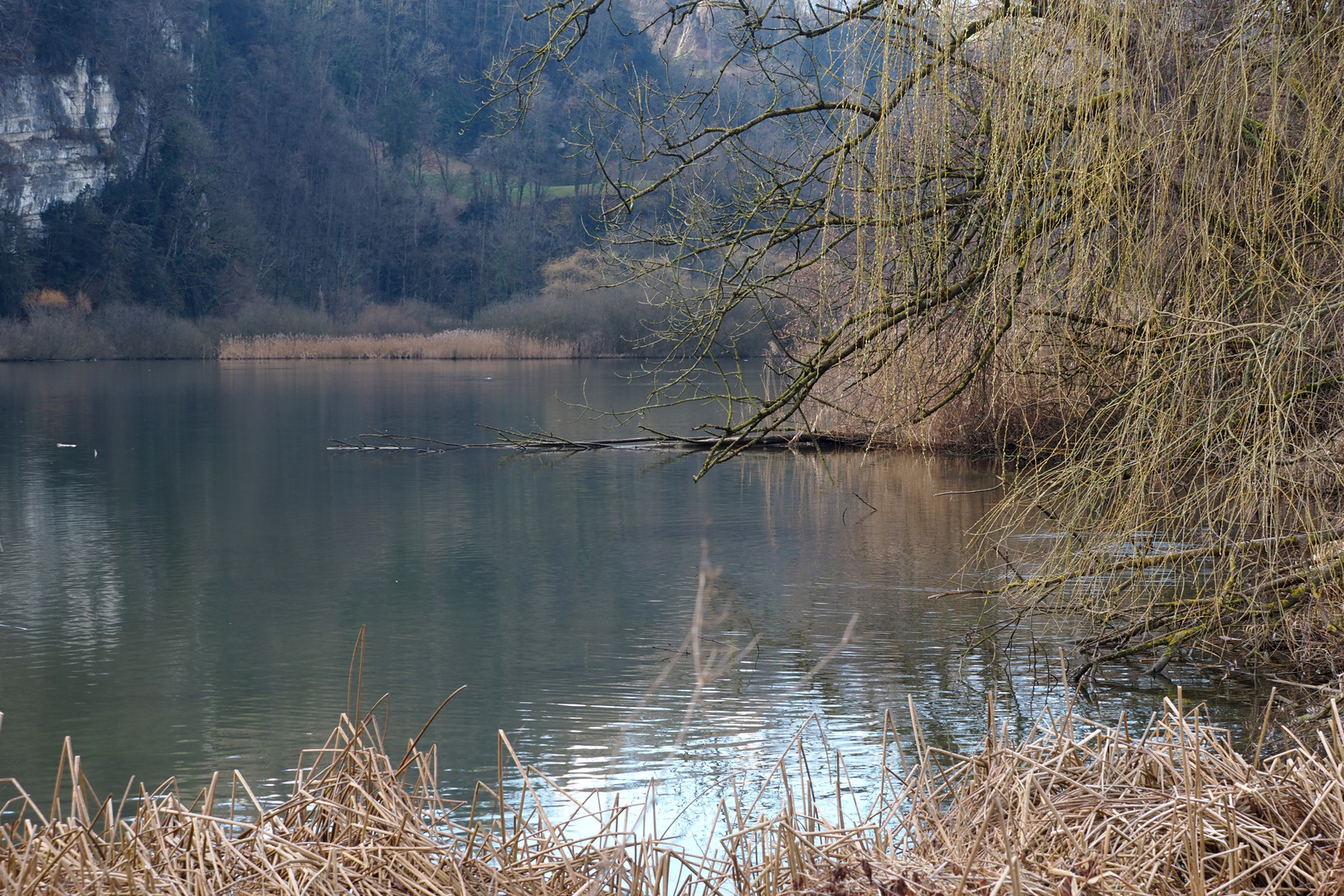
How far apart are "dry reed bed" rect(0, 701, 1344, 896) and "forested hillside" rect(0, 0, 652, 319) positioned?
4222cm

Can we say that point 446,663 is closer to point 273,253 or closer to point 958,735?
point 958,735

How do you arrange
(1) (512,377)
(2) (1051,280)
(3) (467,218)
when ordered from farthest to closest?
(3) (467,218) → (1) (512,377) → (2) (1051,280)

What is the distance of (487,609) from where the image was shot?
7.45m

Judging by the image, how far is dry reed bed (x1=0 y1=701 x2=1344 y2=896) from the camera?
8.45 feet

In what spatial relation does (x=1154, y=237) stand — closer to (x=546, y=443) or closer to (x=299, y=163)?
(x=546, y=443)

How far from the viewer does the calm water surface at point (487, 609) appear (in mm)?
5281

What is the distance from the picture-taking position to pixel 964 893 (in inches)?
99.6

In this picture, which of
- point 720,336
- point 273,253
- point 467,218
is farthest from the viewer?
point 467,218

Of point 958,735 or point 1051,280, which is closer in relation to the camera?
point 1051,280

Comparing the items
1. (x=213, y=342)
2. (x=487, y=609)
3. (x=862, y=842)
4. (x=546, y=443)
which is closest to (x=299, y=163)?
(x=213, y=342)

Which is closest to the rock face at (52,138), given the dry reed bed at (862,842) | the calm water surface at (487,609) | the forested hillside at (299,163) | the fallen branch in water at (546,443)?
the forested hillside at (299,163)

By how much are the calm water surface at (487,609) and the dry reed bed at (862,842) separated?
0.54m

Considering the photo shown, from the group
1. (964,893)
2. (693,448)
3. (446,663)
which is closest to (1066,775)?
(964,893)

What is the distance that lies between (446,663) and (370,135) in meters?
56.4
